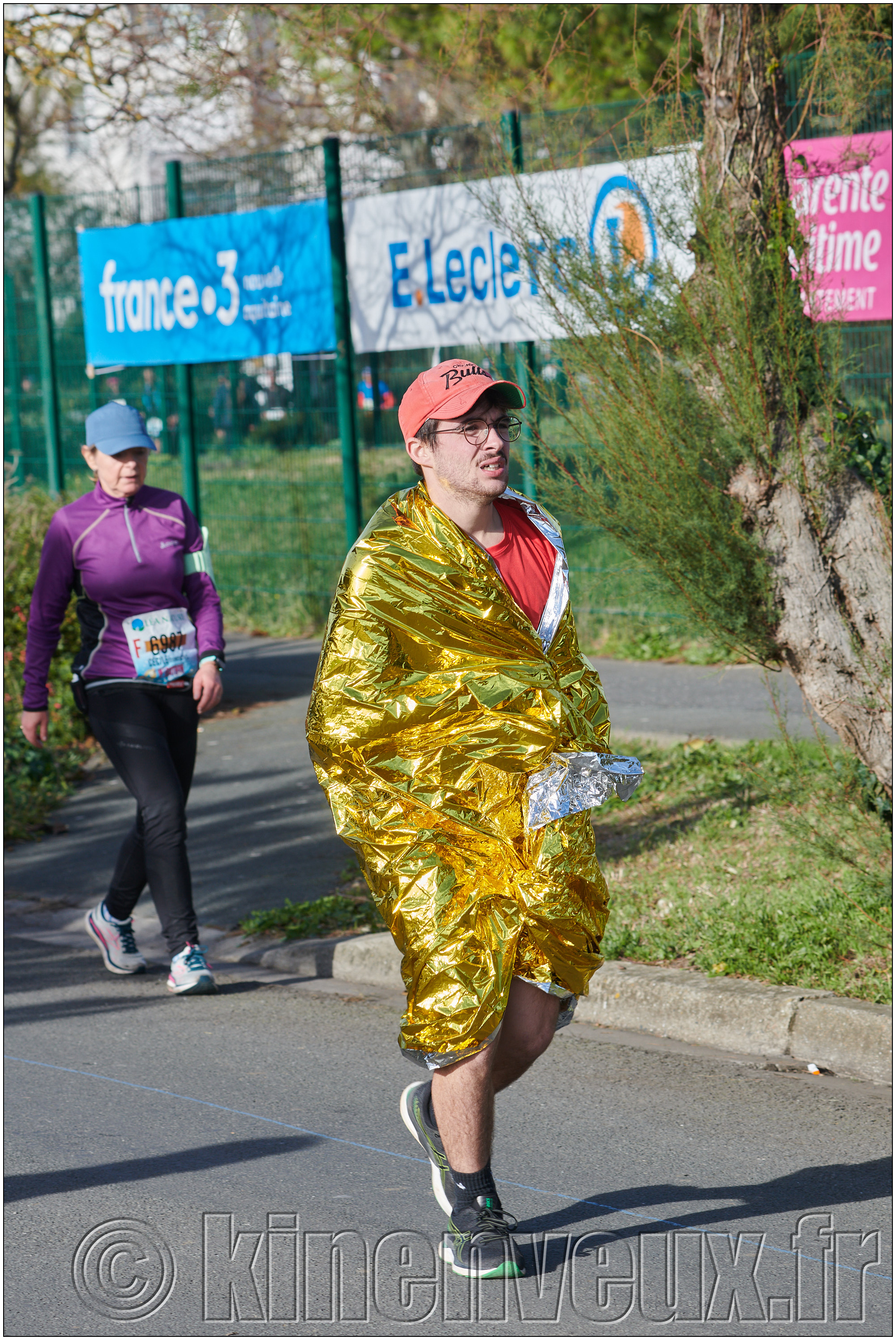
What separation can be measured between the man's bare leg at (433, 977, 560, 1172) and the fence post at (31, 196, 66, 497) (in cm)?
1229

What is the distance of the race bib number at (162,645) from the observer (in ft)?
19.3

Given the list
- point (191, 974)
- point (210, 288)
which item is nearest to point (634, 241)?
point (191, 974)

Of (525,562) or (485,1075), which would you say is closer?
(485,1075)

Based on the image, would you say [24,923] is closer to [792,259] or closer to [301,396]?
[792,259]

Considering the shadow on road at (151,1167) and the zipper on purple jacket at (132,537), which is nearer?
the shadow on road at (151,1167)

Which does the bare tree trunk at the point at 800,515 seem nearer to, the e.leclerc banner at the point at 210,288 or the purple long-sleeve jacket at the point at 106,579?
the purple long-sleeve jacket at the point at 106,579

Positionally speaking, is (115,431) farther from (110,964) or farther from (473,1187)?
(473,1187)

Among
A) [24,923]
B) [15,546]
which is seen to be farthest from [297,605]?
[24,923]

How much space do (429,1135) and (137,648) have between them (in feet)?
8.92

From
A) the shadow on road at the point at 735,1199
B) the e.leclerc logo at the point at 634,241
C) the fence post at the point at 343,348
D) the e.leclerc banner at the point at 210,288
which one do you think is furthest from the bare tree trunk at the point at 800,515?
the e.leclerc banner at the point at 210,288

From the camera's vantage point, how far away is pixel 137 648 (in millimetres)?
5883

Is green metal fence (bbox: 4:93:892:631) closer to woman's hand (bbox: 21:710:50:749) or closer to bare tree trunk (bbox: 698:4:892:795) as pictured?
bare tree trunk (bbox: 698:4:892:795)

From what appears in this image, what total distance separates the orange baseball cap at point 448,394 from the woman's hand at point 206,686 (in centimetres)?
245

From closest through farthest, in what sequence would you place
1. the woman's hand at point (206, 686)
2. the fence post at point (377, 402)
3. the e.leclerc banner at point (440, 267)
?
1. the woman's hand at point (206, 686)
2. the e.leclerc banner at point (440, 267)
3. the fence post at point (377, 402)
